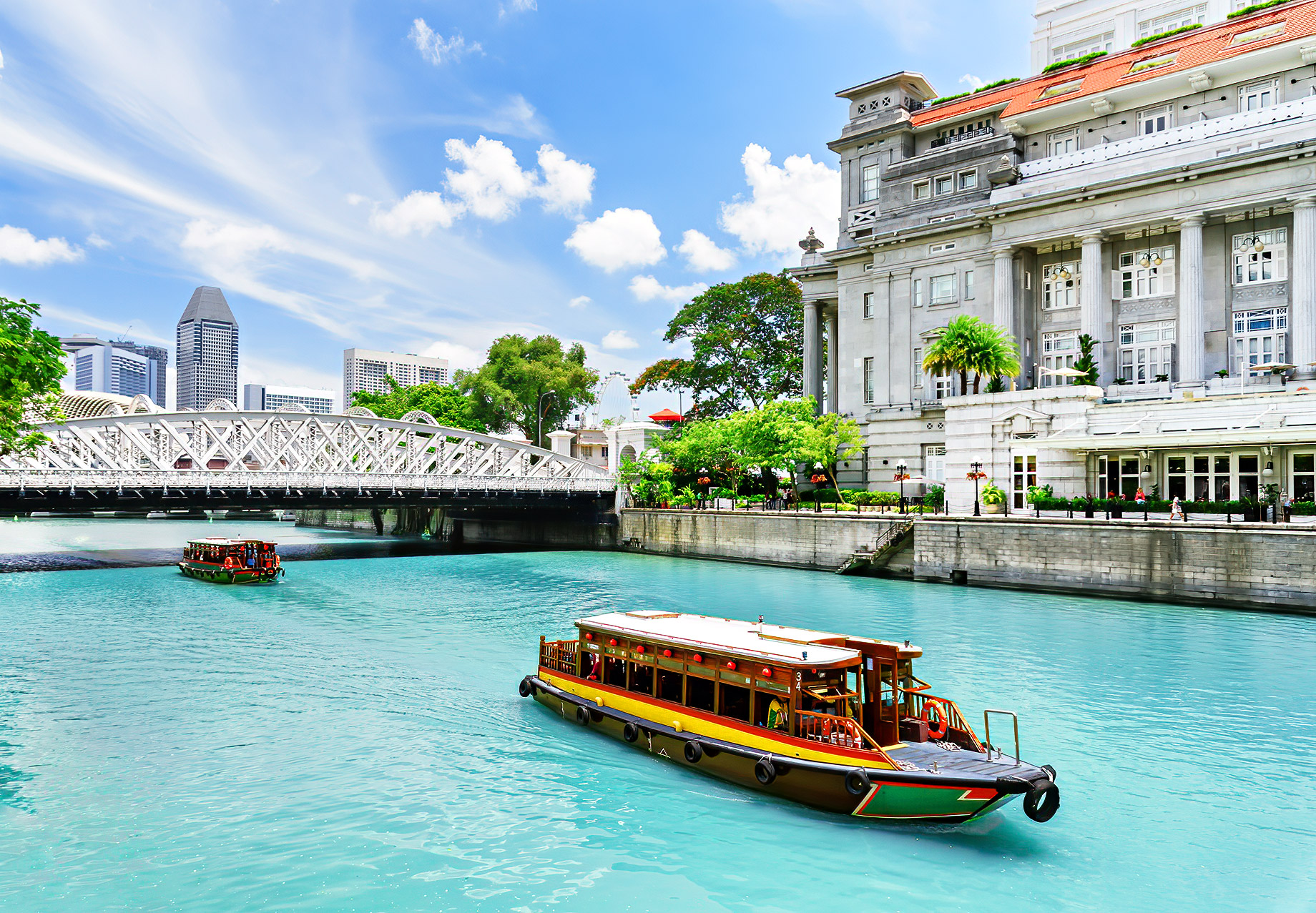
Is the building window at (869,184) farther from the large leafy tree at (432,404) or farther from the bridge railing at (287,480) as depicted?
the large leafy tree at (432,404)

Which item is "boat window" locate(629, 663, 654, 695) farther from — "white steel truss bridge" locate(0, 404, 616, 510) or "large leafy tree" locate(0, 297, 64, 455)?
"white steel truss bridge" locate(0, 404, 616, 510)

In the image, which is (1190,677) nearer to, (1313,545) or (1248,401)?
(1313,545)

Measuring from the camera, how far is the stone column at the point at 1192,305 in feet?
162

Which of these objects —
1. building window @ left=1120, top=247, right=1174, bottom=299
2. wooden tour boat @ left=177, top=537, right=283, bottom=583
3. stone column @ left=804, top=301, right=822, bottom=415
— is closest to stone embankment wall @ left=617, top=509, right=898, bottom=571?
stone column @ left=804, top=301, right=822, bottom=415

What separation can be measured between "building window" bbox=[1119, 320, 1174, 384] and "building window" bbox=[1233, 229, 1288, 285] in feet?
13.9

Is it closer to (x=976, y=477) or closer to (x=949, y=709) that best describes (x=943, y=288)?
(x=976, y=477)

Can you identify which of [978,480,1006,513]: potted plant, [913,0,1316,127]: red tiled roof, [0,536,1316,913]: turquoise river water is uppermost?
[913,0,1316,127]: red tiled roof

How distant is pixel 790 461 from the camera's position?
61.5 meters

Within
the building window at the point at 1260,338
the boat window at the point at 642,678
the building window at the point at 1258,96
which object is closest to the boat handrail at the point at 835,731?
the boat window at the point at 642,678

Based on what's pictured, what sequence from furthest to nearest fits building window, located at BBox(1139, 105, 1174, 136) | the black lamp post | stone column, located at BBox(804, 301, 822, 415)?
stone column, located at BBox(804, 301, 822, 415) < building window, located at BBox(1139, 105, 1174, 136) < the black lamp post

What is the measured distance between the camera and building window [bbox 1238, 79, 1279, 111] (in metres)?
50.5

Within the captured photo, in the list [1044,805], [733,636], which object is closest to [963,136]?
[733,636]

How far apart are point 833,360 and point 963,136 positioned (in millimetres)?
18207

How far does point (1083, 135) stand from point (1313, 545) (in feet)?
109
